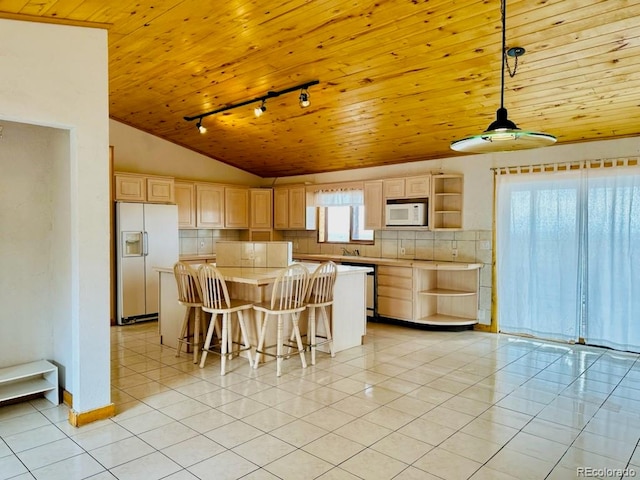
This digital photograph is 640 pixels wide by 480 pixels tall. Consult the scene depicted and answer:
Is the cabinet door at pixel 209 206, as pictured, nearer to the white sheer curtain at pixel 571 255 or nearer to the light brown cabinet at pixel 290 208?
the light brown cabinet at pixel 290 208

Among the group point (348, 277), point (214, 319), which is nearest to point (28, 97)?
point (214, 319)

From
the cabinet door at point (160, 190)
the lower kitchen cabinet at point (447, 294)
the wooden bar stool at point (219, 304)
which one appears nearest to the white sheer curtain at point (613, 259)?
the lower kitchen cabinet at point (447, 294)

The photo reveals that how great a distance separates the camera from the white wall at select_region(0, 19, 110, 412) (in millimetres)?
2781

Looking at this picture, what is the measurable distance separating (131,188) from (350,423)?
15.2ft

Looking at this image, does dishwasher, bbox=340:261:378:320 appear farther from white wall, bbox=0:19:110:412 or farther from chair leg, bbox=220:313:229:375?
white wall, bbox=0:19:110:412

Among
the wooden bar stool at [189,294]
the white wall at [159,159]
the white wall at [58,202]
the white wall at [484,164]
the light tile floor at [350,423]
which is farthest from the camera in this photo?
the white wall at [159,159]

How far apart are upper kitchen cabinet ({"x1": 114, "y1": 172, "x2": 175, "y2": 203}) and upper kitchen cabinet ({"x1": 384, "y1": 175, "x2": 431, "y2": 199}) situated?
322cm

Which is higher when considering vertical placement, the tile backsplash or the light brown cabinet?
the light brown cabinet

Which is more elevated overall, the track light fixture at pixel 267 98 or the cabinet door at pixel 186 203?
the track light fixture at pixel 267 98

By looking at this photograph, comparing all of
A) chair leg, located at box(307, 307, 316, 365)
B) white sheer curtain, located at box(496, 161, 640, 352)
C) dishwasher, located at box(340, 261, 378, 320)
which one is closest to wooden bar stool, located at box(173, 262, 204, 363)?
chair leg, located at box(307, 307, 316, 365)

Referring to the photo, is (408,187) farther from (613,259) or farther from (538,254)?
(613,259)

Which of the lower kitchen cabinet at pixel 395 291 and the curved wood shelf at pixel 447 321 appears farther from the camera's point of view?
the lower kitchen cabinet at pixel 395 291

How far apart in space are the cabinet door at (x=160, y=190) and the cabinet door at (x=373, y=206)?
2.91 meters

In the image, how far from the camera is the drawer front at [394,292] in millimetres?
5891
